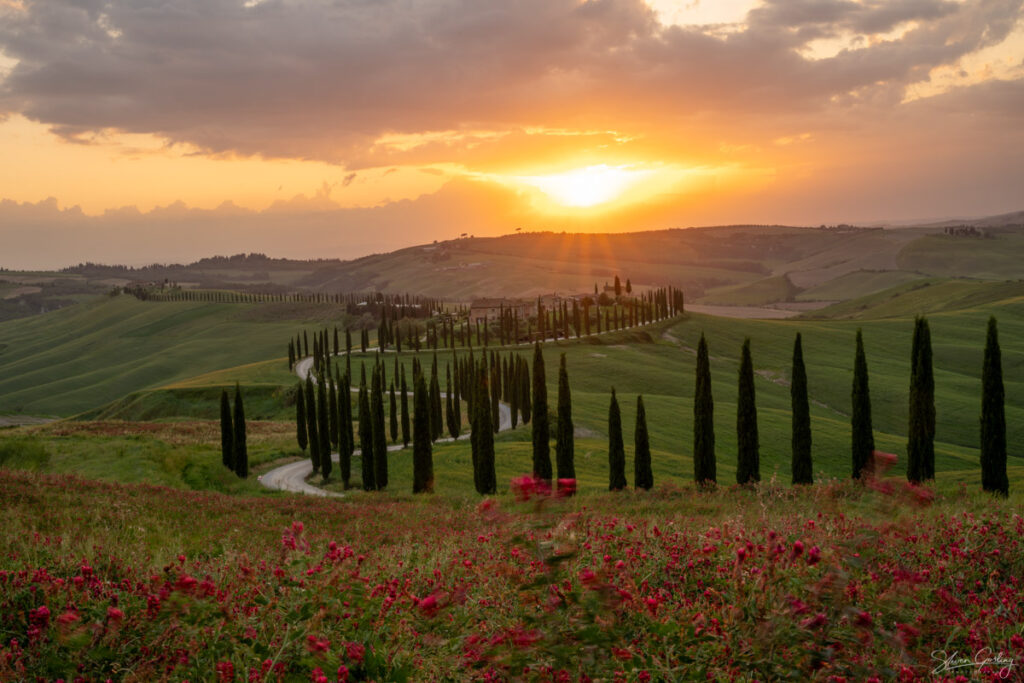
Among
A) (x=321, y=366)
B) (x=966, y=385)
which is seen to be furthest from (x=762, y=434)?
(x=321, y=366)

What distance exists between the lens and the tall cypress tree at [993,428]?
4012 centimetres

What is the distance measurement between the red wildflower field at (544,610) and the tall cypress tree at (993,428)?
3374 cm

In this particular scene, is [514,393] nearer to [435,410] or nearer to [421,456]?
[435,410]

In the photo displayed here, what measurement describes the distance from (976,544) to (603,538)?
5.95m

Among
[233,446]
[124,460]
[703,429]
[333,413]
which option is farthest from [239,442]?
[703,429]

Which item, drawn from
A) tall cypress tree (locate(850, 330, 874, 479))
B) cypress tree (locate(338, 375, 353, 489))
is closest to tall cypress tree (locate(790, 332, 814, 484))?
tall cypress tree (locate(850, 330, 874, 479))

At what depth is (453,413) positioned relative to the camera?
284ft

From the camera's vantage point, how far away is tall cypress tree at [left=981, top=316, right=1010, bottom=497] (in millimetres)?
40125

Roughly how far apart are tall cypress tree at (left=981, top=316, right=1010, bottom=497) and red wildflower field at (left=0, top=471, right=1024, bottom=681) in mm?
33738

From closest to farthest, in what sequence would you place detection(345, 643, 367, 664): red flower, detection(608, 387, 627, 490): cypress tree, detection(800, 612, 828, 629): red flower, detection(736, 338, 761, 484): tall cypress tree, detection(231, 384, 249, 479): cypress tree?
detection(800, 612, 828, 629): red flower
detection(345, 643, 367, 664): red flower
detection(736, 338, 761, 484): tall cypress tree
detection(608, 387, 627, 490): cypress tree
detection(231, 384, 249, 479): cypress tree

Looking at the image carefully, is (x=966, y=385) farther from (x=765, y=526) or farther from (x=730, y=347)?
(x=765, y=526)

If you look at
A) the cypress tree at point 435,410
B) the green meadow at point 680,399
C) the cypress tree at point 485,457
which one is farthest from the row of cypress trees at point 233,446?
the cypress tree at point 485,457

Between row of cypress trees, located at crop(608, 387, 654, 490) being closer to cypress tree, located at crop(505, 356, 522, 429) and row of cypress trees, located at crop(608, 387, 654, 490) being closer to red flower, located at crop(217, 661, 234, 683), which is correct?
cypress tree, located at crop(505, 356, 522, 429)

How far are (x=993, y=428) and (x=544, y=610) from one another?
4343cm
